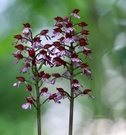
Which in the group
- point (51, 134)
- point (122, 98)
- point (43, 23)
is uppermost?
point (43, 23)

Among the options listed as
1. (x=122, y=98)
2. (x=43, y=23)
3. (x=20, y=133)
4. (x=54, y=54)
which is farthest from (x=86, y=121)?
(x=54, y=54)

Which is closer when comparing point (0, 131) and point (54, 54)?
point (54, 54)

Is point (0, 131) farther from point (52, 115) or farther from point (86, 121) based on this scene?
point (86, 121)

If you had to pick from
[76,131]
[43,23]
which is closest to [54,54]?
[43,23]

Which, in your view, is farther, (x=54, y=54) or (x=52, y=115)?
(x=52, y=115)

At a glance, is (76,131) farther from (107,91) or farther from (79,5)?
(79,5)

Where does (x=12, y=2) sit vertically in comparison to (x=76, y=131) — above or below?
above
